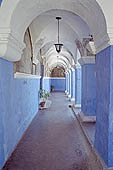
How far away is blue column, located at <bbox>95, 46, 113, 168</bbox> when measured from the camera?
8.42 feet

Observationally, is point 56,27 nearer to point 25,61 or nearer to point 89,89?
point 25,61

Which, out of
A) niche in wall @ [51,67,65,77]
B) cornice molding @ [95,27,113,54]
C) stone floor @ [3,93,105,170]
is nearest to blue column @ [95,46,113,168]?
cornice molding @ [95,27,113,54]

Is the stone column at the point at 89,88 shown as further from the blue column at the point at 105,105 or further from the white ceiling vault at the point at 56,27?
the blue column at the point at 105,105

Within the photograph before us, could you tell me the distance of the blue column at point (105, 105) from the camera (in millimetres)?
2566

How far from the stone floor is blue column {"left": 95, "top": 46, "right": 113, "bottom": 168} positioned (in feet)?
1.96

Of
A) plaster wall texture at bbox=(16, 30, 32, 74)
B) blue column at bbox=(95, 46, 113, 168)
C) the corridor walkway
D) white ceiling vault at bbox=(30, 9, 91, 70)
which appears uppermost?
white ceiling vault at bbox=(30, 9, 91, 70)

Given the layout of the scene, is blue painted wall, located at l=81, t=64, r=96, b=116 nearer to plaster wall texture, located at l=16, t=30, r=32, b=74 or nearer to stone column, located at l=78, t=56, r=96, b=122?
stone column, located at l=78, t=56, r=96, b=122

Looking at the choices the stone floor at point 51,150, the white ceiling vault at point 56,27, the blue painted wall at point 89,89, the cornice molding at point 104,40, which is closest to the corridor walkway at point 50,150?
the stone floor at point 51,150

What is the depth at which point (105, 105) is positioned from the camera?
278 cm

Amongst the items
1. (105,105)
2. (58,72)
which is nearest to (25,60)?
(105,105)

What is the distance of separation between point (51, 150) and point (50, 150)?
0.02m

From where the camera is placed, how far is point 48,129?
5496 millimetres

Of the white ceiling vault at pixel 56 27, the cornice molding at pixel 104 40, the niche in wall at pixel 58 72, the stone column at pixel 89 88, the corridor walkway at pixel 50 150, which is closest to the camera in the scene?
the cornice molding at pixel 104 40

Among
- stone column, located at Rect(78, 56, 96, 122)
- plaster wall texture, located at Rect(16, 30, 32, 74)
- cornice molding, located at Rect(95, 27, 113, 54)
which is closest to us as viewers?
cornice molding, located at Rect(95, 27, 113, 54)
